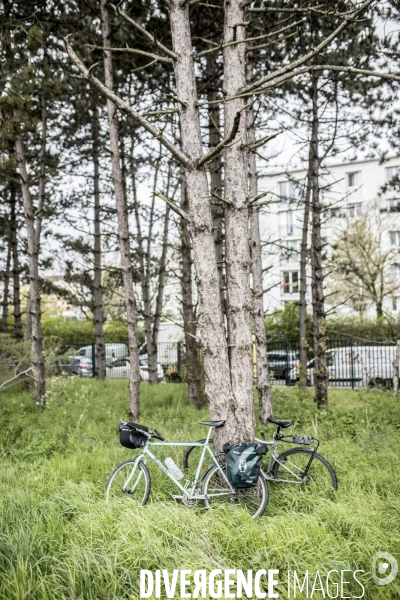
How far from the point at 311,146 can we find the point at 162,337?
22032 mm

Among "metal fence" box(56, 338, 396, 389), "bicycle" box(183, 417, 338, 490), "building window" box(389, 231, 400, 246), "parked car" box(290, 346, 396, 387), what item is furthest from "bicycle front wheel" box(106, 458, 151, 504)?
"building window" box(389, 231, 400, 246)

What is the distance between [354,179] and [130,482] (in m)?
41.0

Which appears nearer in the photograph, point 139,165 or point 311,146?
point 311,146

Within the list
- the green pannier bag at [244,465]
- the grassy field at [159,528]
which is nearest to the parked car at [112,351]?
the grassy field at [159,528]

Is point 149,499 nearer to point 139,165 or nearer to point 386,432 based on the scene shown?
point 386,432

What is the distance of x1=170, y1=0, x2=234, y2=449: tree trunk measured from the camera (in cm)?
561

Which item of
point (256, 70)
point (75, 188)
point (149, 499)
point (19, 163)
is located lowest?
point (149, 499)

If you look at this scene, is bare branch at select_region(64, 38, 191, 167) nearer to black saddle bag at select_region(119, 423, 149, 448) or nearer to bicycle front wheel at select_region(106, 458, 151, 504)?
black saddle bag at select_region(119, 423, 149, 448)

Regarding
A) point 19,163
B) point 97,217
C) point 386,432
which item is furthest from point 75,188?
point 386,432

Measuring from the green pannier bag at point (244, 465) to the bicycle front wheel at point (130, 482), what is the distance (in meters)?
0.93

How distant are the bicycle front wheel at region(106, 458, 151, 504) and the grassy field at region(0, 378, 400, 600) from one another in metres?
0.16

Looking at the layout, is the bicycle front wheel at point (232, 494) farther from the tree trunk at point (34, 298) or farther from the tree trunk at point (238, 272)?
the tree trunk at point (34, 298)

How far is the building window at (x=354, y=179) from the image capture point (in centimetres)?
4178

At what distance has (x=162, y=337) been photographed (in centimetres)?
3166
